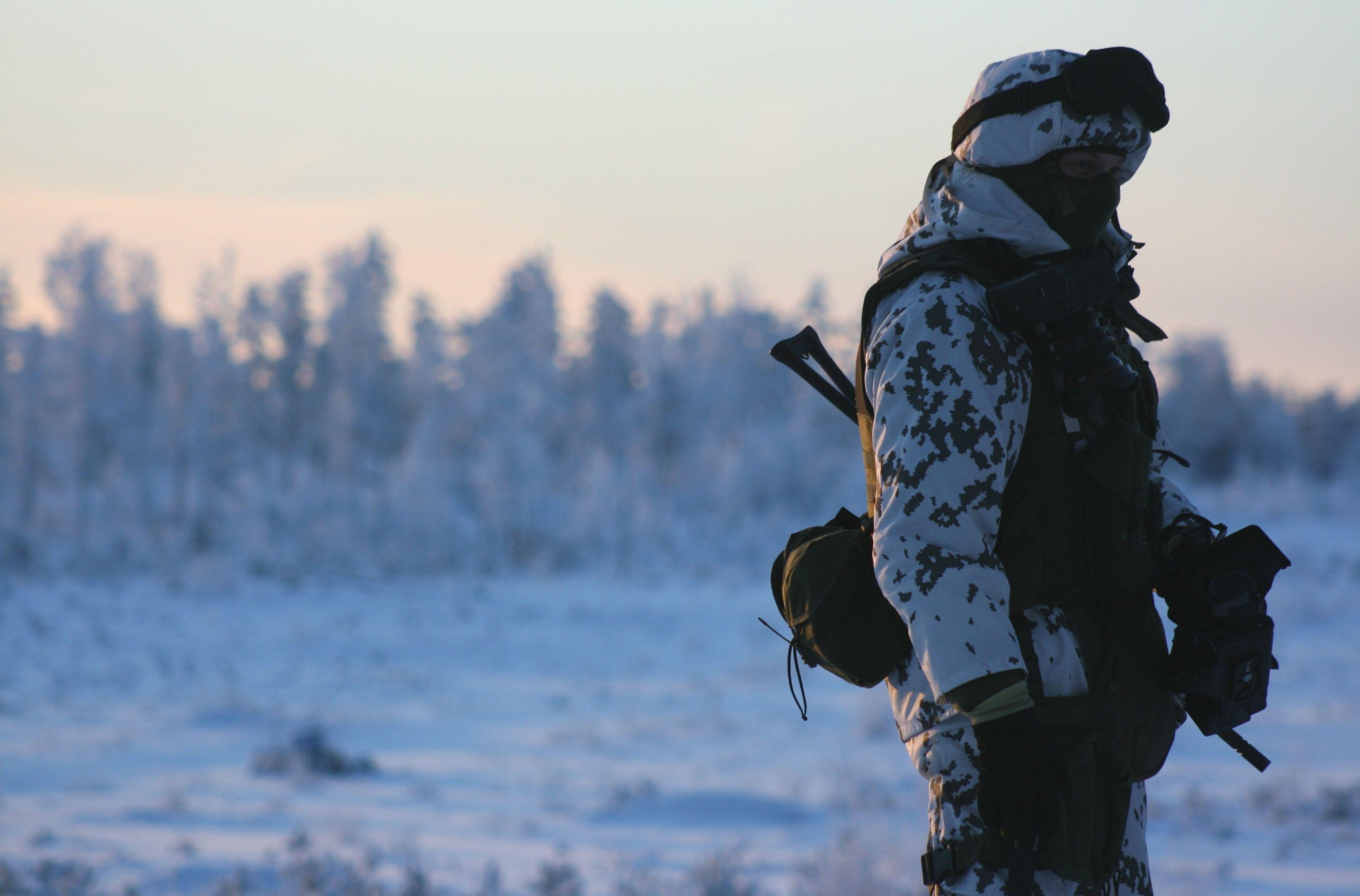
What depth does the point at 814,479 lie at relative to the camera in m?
48.1

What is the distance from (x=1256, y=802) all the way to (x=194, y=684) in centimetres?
1326

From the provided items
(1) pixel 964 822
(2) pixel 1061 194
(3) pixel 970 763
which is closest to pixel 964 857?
(1) pixel 964 822

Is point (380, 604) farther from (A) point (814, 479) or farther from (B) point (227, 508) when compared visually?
(A) point (814, 479)

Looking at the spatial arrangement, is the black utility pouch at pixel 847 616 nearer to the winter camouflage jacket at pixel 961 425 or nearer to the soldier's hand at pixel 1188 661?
the winter camouflage jacket at pixel 961 425

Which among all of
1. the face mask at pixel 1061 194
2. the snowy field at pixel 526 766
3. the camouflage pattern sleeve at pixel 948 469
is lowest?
the snowy field at pixel 526 766

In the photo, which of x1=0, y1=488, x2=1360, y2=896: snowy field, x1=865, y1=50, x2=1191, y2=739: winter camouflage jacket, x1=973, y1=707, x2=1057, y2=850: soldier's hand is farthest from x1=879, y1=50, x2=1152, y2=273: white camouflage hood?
x1=0, y1=488, x2=1360, y2=896: snowy field

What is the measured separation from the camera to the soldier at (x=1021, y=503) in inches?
81.4

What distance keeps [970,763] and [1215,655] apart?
2.05 feet

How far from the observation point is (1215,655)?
2361 millimetres

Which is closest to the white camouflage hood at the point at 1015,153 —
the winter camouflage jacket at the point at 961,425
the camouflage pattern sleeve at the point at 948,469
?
the winter camouflage jacket at the point at 961,425

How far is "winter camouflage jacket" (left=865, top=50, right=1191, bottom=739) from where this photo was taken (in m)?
2.08

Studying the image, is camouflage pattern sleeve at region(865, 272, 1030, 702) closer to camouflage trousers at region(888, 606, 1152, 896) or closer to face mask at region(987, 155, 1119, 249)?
camouflage trousers at region(888, 606, 1152, 896)

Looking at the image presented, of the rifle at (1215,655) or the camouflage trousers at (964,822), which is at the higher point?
the rifle at (1215,655)

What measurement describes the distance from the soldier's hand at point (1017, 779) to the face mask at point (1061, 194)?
1.03 meters
